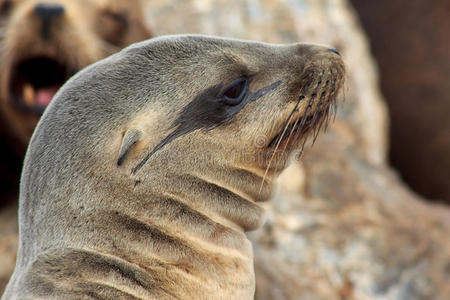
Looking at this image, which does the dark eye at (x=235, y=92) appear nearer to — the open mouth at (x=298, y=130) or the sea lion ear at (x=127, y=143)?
the open mouth at (x=298, y=130)

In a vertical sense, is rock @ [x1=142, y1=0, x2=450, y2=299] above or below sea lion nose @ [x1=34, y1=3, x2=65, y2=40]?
below

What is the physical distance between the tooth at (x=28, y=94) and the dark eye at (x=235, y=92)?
6.67 feet

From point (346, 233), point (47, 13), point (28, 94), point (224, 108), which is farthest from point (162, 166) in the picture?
point (346, 233)

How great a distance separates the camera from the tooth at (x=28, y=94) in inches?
191

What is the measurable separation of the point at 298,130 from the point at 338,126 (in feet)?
15.4

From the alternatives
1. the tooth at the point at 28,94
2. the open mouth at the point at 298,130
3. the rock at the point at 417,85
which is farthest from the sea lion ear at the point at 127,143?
the rock at the point at 417,85

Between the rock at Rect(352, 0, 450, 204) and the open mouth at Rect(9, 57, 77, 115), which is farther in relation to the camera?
the rock at Rect(352, 0, 450, 204)

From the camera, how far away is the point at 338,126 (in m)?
7.87

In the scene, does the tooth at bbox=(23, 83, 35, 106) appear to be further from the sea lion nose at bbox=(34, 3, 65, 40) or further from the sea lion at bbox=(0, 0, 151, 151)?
the sea lion nose at bbox=(34, 3, 65, 40)

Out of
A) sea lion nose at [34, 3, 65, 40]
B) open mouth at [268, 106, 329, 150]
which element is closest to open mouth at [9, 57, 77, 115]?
sea lion nose at [34, 3, 65, 40]

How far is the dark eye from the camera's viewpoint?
3.19 metres

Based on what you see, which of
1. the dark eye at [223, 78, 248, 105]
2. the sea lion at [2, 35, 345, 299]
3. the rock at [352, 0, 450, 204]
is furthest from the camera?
the rock at [352, 0, 450, 204]

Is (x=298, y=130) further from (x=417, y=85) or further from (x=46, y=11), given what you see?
(x=417, y=85)

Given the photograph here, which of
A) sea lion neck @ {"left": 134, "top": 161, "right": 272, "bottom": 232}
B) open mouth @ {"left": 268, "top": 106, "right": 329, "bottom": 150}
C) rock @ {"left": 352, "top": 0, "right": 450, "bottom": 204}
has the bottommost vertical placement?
rock @ {"left": 352, "top": 0, "right": 450, "bottom": 204}
